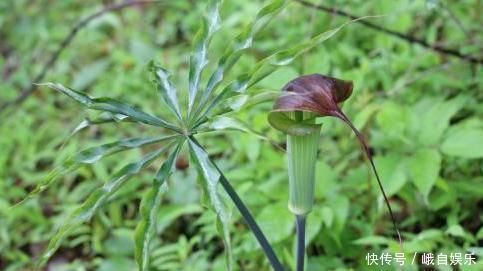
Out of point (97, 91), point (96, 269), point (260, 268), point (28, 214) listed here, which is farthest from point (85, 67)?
point (260, 268)

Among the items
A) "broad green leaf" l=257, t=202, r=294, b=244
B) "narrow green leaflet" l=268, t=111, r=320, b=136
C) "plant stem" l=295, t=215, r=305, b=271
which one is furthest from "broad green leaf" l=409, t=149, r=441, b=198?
"narrow green leaflet" l=268, t=111, r=320, b=136

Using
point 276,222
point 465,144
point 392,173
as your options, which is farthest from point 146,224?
point 465,144

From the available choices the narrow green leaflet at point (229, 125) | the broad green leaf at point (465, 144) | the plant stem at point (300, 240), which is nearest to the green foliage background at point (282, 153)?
the broad green leaf at point (465, 144)

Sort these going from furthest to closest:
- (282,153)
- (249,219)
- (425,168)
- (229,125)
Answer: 1. (282,153)
2. (425,168)
3. (249,219)
4. (229,125)

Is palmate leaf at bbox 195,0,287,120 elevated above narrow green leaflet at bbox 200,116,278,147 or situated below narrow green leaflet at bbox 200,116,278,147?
above

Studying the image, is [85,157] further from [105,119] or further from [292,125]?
[292,125]

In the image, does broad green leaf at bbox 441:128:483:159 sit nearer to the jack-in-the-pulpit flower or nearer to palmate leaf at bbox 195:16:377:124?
the jack-in-the-pulpit flower
